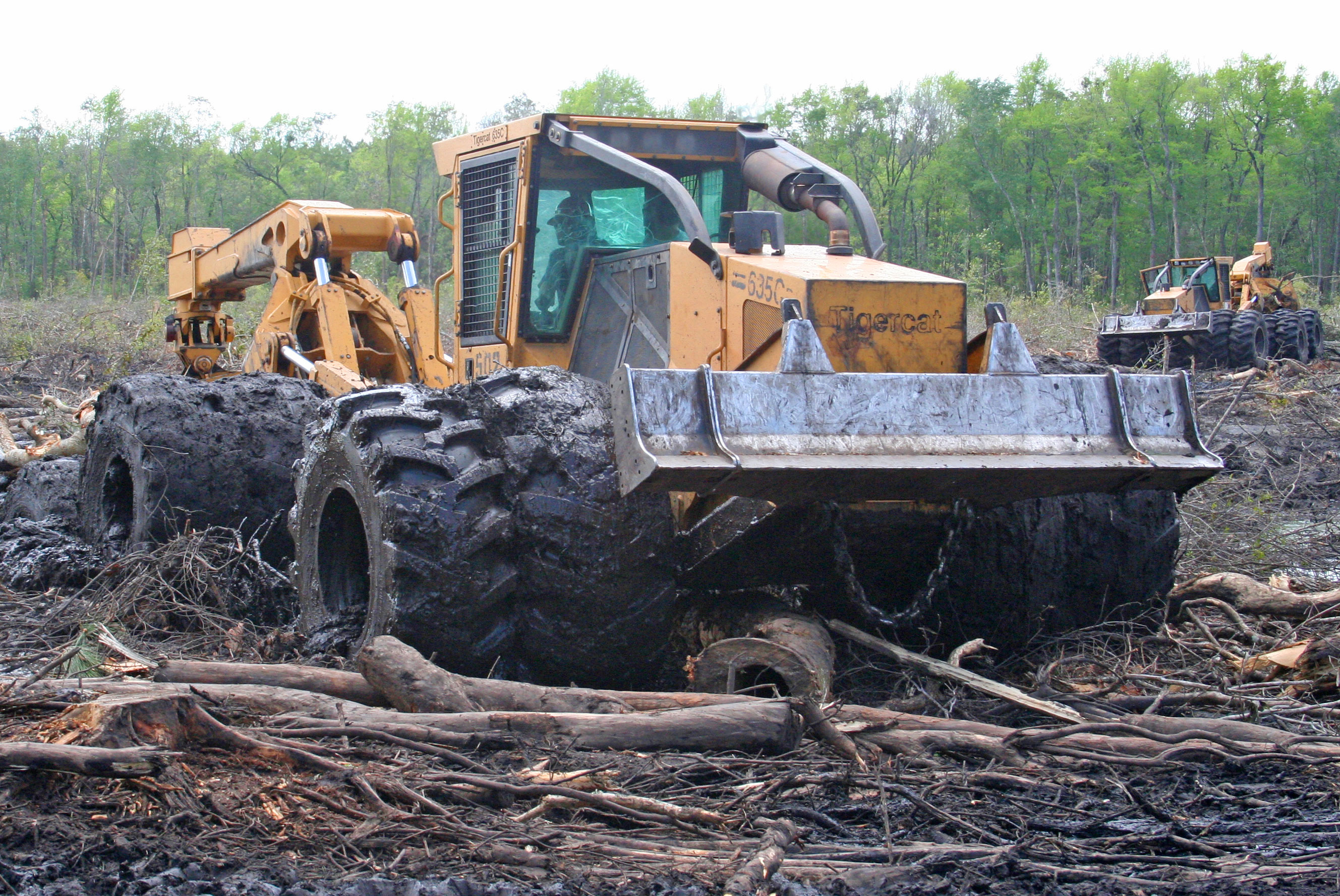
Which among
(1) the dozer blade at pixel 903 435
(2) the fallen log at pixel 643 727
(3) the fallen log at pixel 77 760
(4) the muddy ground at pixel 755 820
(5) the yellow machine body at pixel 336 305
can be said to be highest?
(5) the yellow machine body at pixel 336 305

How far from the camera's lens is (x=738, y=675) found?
14.0ft

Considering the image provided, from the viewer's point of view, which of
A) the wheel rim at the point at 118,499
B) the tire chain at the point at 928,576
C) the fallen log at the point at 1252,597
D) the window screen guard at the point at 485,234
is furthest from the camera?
the wheel rim at the point at 118,499

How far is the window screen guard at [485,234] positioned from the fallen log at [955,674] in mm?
2566

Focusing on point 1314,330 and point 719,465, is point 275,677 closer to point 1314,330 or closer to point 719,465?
point 719,465

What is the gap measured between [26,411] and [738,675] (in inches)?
482

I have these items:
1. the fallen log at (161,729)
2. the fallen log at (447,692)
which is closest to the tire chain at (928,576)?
the fallen log at (447,692)

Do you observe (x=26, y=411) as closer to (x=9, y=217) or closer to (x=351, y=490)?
(x=351, y=490)

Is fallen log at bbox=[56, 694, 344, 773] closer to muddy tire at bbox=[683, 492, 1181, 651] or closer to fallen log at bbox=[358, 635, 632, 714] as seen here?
fallen log at bbox=[358, 635, 632, 714]

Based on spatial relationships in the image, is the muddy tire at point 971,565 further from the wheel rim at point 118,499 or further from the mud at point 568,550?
the wheel rim at point 118,499

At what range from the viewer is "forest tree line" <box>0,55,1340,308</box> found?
5091 centimetres

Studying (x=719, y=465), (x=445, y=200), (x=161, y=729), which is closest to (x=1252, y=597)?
(x=719, y=465)

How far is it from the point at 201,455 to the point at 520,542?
307 centimetres

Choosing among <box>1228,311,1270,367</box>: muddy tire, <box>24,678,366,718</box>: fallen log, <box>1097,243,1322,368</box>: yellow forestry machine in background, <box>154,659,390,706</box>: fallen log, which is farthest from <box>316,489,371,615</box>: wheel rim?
<box>1228,311,1270,367</box>: muddy tire

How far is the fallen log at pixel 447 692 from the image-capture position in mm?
3676
